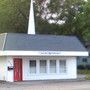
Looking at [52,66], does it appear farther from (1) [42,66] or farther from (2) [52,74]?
(1) [42,66]

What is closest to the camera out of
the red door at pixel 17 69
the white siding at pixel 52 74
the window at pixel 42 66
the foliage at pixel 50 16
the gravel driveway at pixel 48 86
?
the gravel driveway at pixel 48 86

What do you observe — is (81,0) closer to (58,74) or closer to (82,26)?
(82,26)

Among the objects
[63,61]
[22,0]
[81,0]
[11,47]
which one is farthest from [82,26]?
[11,47]

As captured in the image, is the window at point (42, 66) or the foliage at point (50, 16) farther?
the foliage at point (50, 16)

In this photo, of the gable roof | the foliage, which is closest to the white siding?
the gable roof

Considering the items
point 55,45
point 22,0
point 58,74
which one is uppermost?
point 22,0

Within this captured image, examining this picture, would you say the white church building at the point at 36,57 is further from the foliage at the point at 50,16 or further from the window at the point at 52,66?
the foliage at the point at 50,16

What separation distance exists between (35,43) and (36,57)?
1766 millimetres

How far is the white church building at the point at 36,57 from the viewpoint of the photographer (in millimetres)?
45844

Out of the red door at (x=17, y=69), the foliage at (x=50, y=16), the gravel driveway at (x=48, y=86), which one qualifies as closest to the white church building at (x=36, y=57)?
the red door at (x=17, y=69)

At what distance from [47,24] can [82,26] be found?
6067mm

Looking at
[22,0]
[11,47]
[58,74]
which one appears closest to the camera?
[11,47]

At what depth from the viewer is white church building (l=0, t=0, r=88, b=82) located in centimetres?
4584

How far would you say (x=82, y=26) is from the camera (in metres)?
72.2
